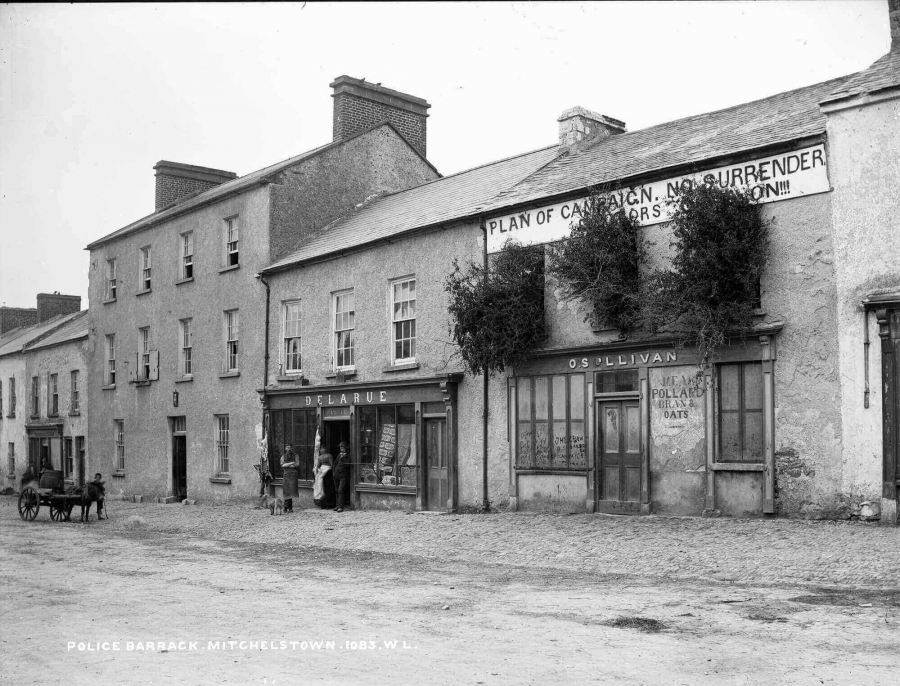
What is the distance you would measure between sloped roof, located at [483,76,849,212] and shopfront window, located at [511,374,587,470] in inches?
137

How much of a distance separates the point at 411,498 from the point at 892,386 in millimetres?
10690

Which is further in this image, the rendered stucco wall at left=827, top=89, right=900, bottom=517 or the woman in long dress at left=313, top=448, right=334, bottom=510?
the woman in long dress at left=313, top=448, right=334, bottom=510

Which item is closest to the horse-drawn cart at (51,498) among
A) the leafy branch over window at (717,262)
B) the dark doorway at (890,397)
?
the leafy branch over window at (717,262)

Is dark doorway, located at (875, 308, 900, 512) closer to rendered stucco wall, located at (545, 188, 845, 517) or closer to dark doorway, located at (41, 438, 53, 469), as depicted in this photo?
rendered stucco wall, located at (545, 188, 845, 517)

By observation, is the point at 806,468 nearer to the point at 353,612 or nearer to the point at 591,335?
the point at 591,335

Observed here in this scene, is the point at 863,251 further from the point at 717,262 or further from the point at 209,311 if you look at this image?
the point at 209,311

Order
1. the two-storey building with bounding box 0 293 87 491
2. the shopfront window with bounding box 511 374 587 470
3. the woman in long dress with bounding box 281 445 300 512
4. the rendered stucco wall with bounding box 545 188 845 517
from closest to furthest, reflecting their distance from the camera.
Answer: the rendered stucco wall with bounding box 545 188 845 517 < the shopfront window with bounding box 511 374 587 470 < the woman in long dress with bounding box 281 445 300 512 < the two-storey building with bounding box 0 293 87 491

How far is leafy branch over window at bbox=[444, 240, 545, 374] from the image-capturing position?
58.5 feet

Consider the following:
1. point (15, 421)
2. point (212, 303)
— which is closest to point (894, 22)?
point (212, 303)

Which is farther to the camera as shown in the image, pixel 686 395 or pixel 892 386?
pixel 686 395

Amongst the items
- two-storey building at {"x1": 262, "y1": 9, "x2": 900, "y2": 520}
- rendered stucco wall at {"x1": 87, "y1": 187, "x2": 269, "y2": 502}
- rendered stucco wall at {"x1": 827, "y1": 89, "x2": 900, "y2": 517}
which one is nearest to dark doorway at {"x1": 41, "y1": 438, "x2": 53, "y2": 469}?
rendered stucco wall at {"x1": 87, "y1": 187, "x2": 269, "y2": 502}

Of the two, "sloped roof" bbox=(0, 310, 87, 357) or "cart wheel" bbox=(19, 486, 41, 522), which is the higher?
"sloped roof" bbox=(0, 310, 87, 357)

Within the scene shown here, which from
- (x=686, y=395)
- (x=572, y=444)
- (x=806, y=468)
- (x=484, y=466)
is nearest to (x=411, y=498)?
(x=484, y=466)

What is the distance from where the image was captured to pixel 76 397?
36.7m
